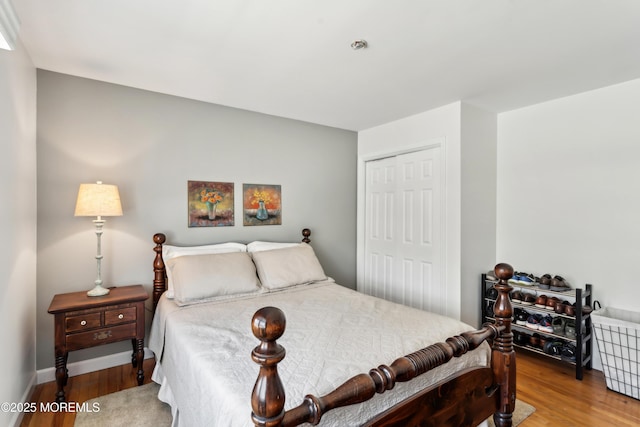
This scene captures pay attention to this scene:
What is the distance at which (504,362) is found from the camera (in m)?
1.66

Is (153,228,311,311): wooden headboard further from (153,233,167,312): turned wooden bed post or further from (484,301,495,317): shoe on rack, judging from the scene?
(484,301,495,317): shoe on rack

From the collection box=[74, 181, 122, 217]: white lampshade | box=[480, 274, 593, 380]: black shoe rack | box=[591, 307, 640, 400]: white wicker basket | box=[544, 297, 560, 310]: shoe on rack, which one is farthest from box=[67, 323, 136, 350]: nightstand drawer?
box=[591, 307, 640, 400]: white wicker basket

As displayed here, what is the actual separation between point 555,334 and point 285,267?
2.37 m

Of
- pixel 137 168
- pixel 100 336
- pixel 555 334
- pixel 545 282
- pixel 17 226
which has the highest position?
pixel 137 168

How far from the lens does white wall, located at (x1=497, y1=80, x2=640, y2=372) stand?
254cm

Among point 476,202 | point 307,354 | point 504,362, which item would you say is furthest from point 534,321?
point 307,354

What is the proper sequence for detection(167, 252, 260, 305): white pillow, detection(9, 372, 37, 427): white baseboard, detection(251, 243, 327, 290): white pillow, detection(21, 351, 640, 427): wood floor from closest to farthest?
detection(9, 372, 37, 427): white baseboard
detection(21, 351, 640, 427): wood floor
detection(167, 252, 260, 305): white pillow
detection(251, 243, 327, 290): white pillow

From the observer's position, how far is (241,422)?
1.10 metres

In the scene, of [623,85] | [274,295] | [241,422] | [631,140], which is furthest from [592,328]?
[241,422]

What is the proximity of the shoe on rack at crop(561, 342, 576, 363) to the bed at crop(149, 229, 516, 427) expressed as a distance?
1.36 metres

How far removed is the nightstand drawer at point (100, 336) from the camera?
83.9 inches

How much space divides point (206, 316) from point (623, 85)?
3.67 metres

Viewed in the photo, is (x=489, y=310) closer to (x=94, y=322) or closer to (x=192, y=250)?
(x=192, y=250)

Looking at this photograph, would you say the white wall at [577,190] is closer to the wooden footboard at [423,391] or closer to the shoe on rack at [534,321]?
the shoe on rack at [534,321]
